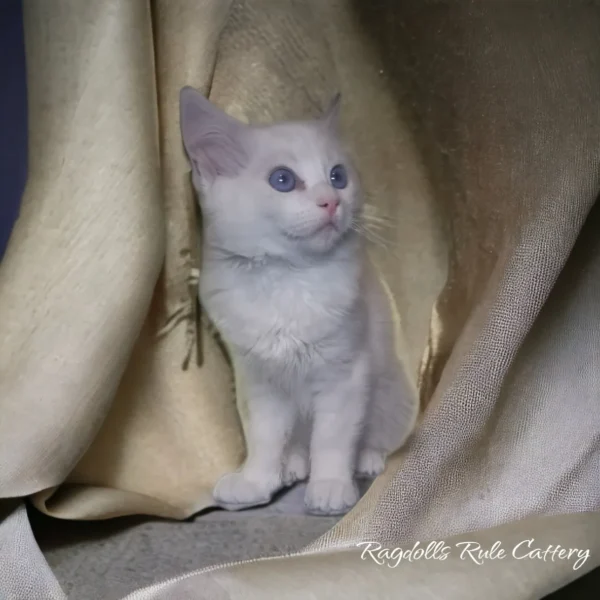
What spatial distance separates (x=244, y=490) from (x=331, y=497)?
0.38 feet

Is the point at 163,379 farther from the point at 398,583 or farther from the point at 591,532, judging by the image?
the point at 591,532

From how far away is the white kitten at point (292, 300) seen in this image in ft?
2.77

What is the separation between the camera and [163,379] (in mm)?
949

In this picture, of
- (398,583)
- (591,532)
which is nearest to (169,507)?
(398,583)

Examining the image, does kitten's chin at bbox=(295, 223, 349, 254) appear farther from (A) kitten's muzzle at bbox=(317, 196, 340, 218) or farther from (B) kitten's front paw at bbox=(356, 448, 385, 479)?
(B) kitten's front paw at bbox=(356, 448, 385, 479)

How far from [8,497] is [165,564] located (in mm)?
186

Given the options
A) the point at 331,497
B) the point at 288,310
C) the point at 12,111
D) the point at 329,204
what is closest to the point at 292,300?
the point at 288,310

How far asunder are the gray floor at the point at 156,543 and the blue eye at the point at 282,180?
398 mm

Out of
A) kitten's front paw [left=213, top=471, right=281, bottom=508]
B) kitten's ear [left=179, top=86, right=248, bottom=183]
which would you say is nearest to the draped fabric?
kitten's ear [left=179, top=86, right=248, bottom=183]

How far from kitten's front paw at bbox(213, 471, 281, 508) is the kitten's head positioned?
0.30 metres

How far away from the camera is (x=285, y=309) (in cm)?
88

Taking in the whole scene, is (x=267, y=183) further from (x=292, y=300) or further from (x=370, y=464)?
(x=370, y=464)

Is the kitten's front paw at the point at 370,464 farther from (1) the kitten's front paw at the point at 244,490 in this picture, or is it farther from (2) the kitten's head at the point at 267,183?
(2) the kitten's head at the point at 267,183

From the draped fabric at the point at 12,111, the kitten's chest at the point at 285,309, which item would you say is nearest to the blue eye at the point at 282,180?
the kitten's chest at the point at 285,309
